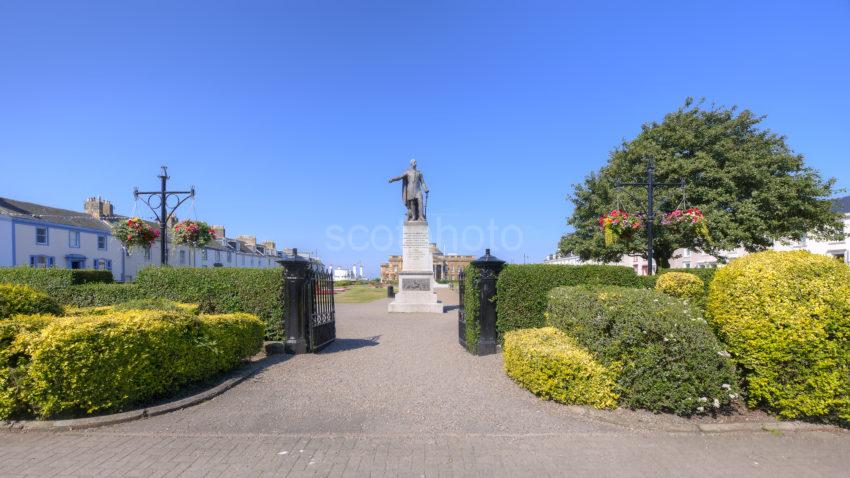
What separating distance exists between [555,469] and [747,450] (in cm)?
216

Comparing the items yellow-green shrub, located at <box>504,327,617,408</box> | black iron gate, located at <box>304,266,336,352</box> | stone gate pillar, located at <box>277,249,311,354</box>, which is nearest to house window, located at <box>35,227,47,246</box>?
black iron gate, located at <box>304,266,336,352</box>

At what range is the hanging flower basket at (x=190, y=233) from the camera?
40.8 feet

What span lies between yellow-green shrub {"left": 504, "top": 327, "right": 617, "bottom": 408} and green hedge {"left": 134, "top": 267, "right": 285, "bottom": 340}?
19.0ft

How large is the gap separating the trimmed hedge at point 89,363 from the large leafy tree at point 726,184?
56.9ft

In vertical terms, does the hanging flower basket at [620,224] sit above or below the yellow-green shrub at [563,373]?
above

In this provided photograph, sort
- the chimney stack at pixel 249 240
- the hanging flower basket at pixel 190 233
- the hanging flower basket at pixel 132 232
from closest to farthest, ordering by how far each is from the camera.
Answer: the hanging flower basket at pixel 132 232 → the hanging flower basket at pixel 190 233 → the chimney stack at pixel 249 240

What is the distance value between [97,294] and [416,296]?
11257 mm

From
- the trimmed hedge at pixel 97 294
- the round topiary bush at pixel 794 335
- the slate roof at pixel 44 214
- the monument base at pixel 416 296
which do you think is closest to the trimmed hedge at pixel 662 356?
the round topiary bush at pixel 794 335

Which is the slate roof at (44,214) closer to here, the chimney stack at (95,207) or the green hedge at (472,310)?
the chimney stack at (95,207)

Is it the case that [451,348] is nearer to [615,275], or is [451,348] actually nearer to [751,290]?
[615,275]

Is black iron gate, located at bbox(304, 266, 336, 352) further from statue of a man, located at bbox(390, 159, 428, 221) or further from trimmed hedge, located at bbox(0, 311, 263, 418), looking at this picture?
statue of a man, located at bbox(390, 159, 428, 221)

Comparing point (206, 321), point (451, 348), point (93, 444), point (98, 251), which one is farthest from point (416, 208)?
point (98, 251)

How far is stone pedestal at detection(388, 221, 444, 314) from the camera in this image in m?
18.0

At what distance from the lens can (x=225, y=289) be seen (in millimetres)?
9469
